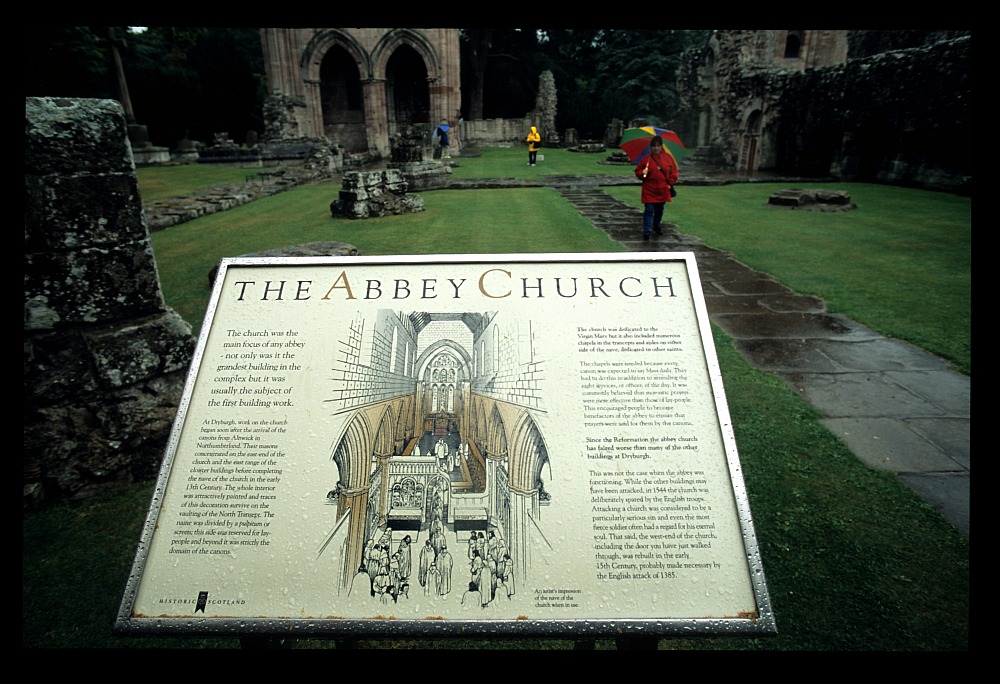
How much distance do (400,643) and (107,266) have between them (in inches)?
91.1

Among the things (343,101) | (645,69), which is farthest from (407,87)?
(645,69)

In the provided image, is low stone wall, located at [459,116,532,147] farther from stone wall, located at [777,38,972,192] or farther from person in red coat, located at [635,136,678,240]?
person in red coat, located at [635,136,678,240]

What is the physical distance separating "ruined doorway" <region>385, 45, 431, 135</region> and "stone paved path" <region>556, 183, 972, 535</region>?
2416 centimetres

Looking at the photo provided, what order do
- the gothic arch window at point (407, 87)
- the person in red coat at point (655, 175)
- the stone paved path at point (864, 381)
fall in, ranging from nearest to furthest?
the stone paved path at point (864, 381)
the person in red coat at point (655, 175)
the gothic arch window at point (407, 87)

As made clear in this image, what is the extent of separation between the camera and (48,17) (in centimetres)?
166

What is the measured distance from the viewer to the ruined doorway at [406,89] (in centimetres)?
2573

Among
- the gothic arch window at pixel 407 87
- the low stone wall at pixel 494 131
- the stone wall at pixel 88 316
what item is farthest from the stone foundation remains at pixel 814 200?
the low stone wall at pixel 494 131

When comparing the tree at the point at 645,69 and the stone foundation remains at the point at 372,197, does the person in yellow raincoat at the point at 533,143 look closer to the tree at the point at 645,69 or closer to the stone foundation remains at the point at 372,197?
the stone foundation remains at the point at 372,197

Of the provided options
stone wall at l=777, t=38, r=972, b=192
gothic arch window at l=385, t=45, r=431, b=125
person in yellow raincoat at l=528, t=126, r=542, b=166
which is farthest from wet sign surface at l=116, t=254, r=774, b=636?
gothic arch window at l=385, t=45, r=431, b=125

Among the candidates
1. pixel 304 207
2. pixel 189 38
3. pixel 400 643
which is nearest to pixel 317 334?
pixel 400 643

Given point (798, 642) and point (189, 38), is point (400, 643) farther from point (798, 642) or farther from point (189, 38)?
point (189, 38)

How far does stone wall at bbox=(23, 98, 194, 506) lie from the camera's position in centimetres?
244

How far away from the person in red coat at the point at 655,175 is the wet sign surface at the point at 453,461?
18.5 ft

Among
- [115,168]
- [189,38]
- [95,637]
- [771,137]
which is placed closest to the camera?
[95,637]
